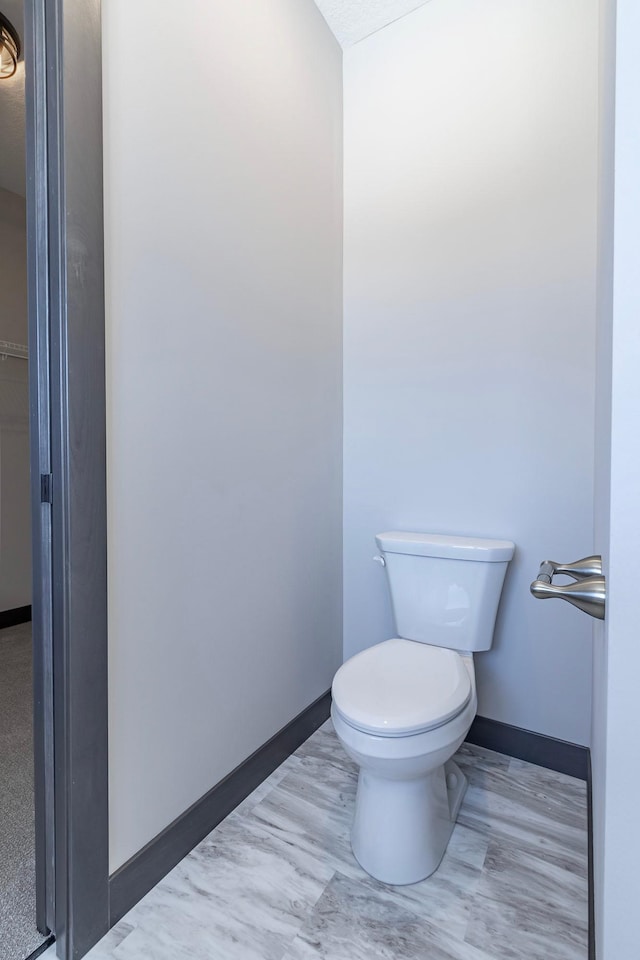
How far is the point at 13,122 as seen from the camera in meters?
2.18

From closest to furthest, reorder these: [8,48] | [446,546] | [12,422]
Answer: [446,546] → [8,48] → [12,422]

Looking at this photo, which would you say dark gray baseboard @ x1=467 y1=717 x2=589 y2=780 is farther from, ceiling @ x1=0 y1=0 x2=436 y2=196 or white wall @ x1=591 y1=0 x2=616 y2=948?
ceiling @ x1=0 y1=0 x2=436 y2=196

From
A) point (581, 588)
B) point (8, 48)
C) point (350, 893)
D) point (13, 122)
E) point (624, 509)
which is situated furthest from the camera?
point (13, 122)

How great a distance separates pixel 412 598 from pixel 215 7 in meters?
1.76

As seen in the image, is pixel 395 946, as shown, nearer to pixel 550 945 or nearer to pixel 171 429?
pixel 550 945

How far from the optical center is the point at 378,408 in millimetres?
1826

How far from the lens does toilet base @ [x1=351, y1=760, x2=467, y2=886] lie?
1136 millimetres

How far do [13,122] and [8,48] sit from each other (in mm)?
579

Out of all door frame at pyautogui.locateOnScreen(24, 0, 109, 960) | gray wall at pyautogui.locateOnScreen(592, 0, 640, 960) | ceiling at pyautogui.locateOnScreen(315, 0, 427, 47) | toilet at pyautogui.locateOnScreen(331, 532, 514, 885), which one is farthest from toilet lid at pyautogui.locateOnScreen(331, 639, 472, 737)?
ceiling at pyautogui.locateOnScreen(315, 0, 427, 47)

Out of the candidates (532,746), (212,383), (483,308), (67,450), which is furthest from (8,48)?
(532,746)

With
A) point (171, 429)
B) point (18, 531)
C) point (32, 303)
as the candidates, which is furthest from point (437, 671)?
point (18, 531)

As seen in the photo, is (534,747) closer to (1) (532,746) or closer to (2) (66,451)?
(1) (532,746)

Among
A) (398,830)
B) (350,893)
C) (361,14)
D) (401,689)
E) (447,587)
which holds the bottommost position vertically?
(350,893)

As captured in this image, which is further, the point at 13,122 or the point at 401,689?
the point at 13,122
